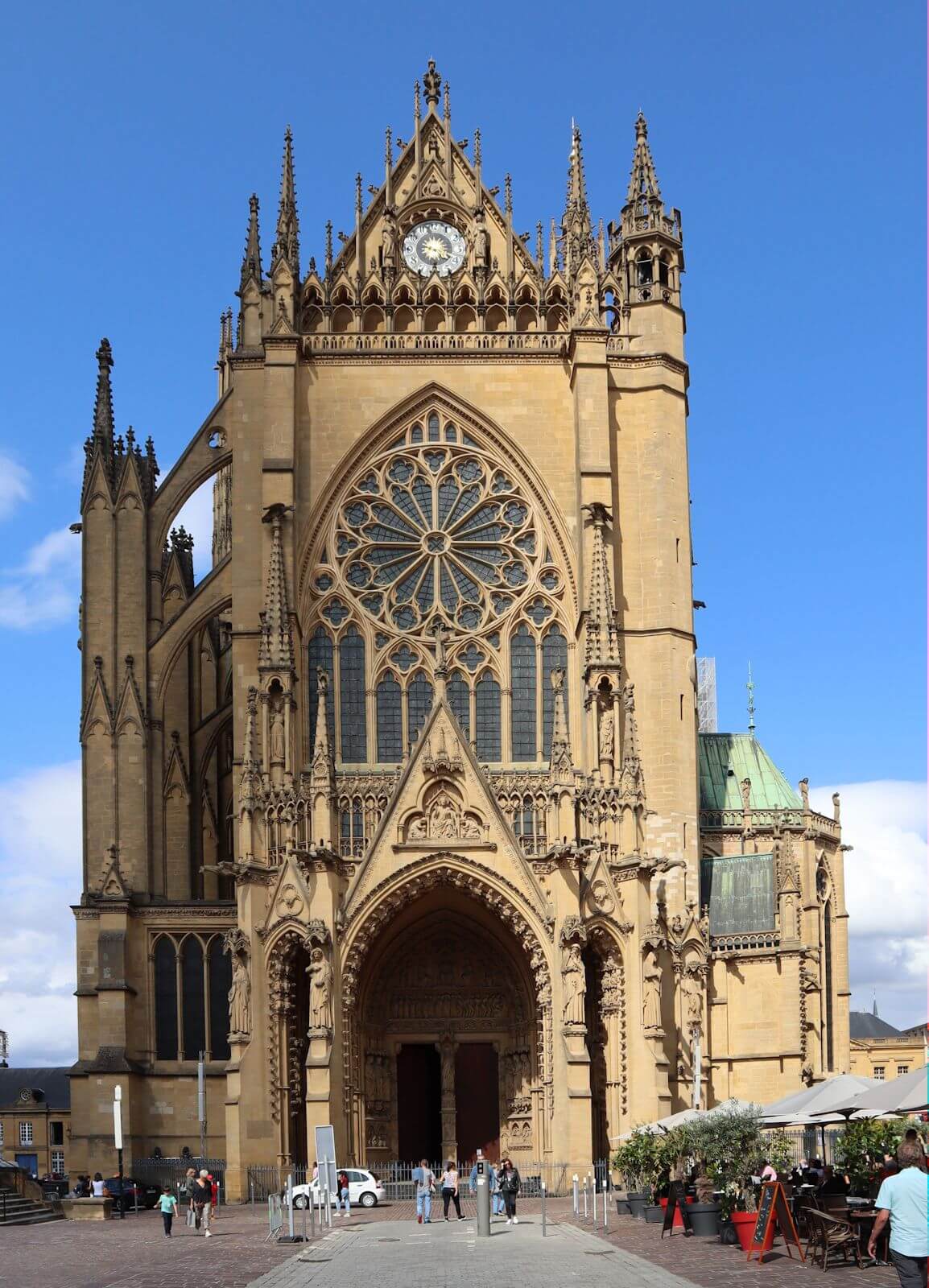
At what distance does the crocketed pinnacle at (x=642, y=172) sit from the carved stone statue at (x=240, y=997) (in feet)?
78.6

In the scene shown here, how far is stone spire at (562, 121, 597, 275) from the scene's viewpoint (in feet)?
170

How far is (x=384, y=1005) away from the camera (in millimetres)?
48438

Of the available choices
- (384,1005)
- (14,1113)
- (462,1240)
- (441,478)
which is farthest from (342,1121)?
(14,1113)

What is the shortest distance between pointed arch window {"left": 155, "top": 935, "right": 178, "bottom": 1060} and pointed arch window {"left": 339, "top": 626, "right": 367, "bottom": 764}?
671 cm

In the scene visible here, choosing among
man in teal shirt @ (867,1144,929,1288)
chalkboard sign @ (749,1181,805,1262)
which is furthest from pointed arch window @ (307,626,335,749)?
man in teal shirt @ (867,1144,929,1288)

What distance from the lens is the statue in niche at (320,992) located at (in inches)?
1724

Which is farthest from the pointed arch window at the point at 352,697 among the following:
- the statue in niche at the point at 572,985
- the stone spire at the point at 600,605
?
the statue in niche at the point at 572,985

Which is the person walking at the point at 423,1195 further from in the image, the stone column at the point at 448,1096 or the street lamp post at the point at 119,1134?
the stone column at the point at 448,1096

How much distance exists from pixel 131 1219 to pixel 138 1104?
532cm

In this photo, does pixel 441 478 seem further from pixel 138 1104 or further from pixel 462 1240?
pixel 462 1240

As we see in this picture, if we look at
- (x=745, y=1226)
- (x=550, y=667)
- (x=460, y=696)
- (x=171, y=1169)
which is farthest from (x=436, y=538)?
(x=745, y=1226)

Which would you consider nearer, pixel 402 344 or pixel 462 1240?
pixel 462 1240

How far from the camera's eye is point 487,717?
49781 millimetres

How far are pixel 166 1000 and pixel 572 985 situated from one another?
38.2 ft
